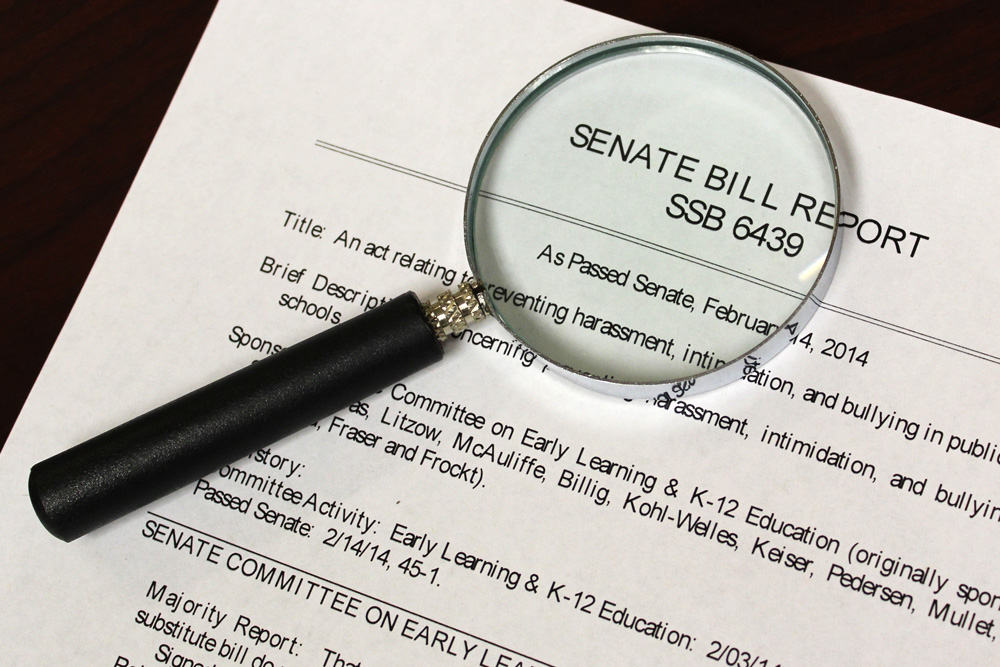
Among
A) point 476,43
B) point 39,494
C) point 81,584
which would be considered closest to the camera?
point 39,494

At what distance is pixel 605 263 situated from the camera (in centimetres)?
107

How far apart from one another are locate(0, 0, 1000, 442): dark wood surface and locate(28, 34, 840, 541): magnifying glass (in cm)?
17

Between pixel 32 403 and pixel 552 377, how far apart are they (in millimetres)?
725

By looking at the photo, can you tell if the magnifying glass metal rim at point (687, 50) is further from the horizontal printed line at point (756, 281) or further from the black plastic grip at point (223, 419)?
the black plastic grip at point (223, 419)

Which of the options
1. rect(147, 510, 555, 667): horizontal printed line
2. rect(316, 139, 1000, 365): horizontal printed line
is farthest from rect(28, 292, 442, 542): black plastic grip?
rect(316, 139, 1000, 365): horizontal printed line

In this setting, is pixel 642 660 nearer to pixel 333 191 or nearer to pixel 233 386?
pixel 233 386

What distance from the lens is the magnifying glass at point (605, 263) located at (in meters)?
1.04

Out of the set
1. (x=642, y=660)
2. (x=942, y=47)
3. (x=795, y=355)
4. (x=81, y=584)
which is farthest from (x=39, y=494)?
(x=942, y=47)

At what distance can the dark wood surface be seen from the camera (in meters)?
1.17

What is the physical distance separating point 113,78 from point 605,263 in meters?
0.81

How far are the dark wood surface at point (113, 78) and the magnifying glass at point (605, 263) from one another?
17cm

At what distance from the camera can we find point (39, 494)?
3.37ft

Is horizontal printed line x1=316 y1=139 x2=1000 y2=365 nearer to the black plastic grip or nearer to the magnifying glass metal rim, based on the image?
the magnifying glass metal rim

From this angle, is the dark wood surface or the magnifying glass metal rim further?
the dark wood surface
